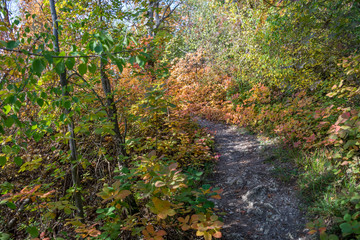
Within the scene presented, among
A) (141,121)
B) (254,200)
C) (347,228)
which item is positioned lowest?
(254,200)

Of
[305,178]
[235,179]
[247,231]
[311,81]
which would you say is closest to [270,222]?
[247,231]

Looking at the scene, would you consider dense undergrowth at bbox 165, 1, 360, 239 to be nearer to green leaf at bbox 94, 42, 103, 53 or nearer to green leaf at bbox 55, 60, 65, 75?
green leaf at bbox 94, 42, 103, 53

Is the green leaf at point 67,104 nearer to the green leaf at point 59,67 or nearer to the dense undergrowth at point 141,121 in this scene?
the dense undergrowth at point 141,121

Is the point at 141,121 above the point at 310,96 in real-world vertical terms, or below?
above

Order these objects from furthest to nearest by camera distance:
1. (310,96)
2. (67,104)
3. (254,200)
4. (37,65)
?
(310,96)
(254,200)
(67,104)
(37,65)

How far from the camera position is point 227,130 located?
6328 mm

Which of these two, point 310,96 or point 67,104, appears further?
point 310,96

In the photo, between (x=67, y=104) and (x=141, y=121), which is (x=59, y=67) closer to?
(x=67, y=104)

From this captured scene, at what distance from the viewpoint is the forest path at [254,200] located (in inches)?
94.1

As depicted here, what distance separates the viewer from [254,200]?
2.94 m

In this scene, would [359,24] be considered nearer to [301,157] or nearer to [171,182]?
[301,157]

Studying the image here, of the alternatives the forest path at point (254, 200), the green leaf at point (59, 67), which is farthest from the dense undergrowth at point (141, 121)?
the forest path at point (254, 200)

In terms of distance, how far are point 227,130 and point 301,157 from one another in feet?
9.98

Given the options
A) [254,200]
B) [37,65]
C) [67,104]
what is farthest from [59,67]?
[254,200]
